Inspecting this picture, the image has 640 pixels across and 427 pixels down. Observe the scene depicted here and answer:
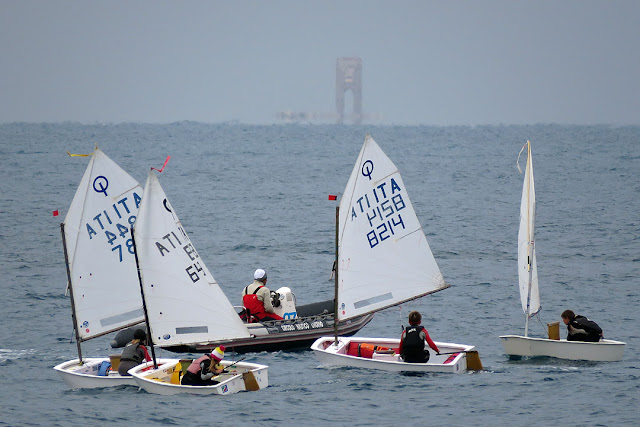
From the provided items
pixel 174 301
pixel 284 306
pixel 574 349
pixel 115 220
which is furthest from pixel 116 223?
pixel 574 349

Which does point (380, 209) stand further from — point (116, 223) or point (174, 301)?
point (116, 223)

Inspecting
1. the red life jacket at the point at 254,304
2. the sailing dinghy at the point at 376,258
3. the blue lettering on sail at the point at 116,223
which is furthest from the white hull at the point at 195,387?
the red life jacket at the point at 254,304

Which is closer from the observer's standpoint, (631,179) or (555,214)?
(555,214)

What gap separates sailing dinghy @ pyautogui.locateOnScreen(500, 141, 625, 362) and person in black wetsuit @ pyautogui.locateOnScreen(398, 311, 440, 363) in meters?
2.83

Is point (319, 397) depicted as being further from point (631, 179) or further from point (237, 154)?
point (237, 154)

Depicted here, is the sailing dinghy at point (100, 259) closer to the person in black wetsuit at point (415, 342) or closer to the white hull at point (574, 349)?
the person in black wetsuit at point (415, 342)

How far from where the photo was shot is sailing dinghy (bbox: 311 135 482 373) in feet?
75.7

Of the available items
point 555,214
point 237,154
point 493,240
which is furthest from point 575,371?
point 237,154

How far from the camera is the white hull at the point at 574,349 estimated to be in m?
23.1

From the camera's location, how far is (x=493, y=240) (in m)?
47.4

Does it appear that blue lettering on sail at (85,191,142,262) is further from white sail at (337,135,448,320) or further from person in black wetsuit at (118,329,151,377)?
white sail at (337,135,448,320)

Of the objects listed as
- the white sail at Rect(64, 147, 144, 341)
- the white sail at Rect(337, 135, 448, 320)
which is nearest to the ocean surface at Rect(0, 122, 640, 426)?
the white sail at Rect(64, 147, 144, 341)

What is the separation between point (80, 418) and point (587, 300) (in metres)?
18.2

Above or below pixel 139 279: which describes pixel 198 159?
above
